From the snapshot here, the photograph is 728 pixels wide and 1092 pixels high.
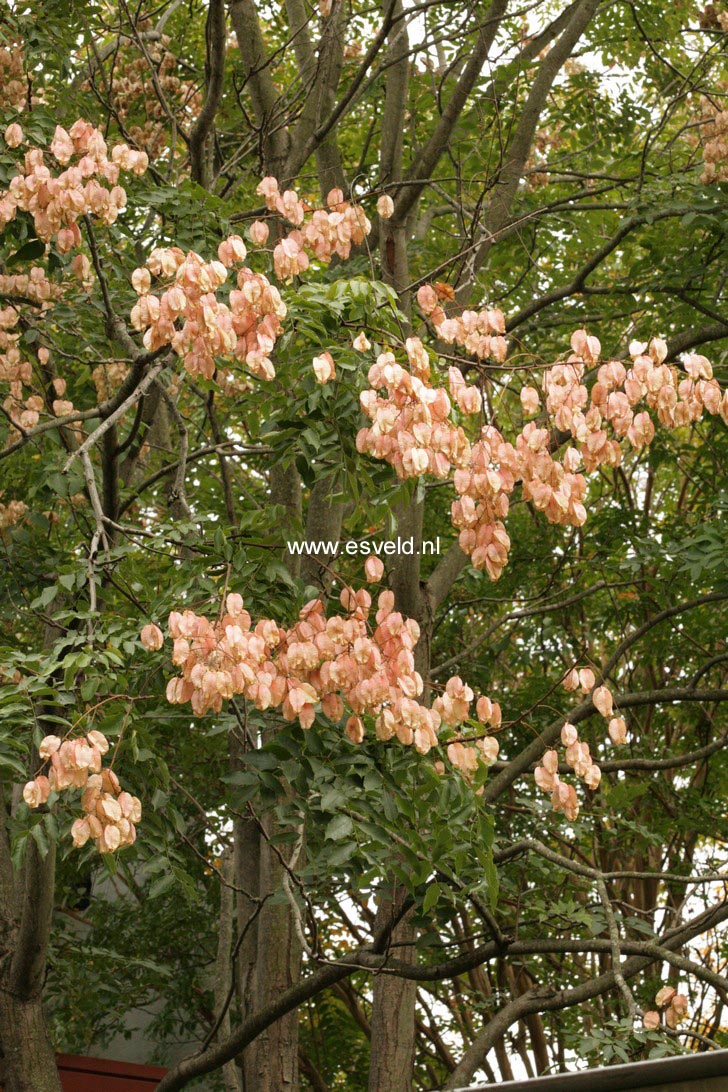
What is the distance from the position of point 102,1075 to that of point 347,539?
187 inches

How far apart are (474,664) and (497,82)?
3235 mm

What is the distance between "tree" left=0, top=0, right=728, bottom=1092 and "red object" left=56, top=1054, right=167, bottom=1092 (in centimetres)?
70

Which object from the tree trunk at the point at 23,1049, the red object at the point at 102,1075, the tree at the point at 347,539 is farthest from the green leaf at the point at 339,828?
the red object at the point at 102,1075

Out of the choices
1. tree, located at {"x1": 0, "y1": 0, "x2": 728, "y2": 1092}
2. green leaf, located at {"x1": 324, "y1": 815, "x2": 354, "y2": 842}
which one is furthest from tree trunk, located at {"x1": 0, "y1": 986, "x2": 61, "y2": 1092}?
green leaf, located at {"x1": 324, "y1": 815, "x2": 354, "y2": 842}

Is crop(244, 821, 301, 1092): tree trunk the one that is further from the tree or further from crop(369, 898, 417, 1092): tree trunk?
crop(369, 898, 417, 1092): tree trunk

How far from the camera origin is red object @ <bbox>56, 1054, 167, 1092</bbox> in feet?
27.7

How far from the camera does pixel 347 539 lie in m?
6.17

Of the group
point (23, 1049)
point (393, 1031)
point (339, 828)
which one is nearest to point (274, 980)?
point (393, 1031)

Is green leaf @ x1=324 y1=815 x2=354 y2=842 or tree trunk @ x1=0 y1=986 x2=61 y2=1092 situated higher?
green leaf @ x1=324 y1=815 x2=354 y2=842

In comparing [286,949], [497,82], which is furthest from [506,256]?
[286,949]

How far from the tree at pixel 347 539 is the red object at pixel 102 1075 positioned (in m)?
0.70

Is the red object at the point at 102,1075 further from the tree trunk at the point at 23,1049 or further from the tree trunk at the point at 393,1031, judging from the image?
the tree trunk at the point at 393,1031

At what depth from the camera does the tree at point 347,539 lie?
3492 mm

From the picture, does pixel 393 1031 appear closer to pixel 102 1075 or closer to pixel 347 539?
pixel 347 539
